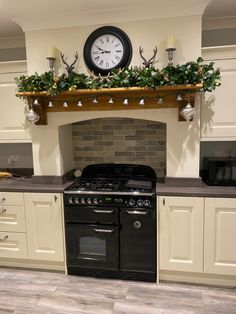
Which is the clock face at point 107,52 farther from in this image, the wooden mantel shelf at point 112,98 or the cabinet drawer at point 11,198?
the cabinet drawer at point 11,198

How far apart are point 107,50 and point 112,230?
173 centimetres

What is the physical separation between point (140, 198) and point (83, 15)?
1.82 m

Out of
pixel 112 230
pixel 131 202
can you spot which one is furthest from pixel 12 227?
pixel 131 202

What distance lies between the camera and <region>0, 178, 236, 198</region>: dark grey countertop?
2402mm

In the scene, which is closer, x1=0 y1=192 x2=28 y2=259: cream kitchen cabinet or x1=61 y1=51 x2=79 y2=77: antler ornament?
x1=61 y1=51 x2=79 y2=77: antler ornament

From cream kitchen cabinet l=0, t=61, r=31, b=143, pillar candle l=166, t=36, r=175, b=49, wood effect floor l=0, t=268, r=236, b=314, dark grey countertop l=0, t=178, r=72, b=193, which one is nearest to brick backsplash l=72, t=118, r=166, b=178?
dark grey countertop l=0, t=178, r=72, b=193

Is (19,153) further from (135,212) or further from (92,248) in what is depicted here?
(135,212)

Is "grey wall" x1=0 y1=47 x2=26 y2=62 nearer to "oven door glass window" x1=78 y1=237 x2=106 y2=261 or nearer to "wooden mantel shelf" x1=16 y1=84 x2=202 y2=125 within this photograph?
"wooden mantel shelf" x1=16 y1=84 x2=202 y2=125

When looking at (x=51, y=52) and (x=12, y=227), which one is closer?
(x=51, y=52)

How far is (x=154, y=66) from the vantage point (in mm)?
2529

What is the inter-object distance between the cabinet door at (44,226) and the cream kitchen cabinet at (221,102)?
5.37 ft

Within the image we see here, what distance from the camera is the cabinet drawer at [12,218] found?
276cm

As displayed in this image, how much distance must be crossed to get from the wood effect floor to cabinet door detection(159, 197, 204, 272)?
0.24 metres

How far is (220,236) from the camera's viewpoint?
2436mm
